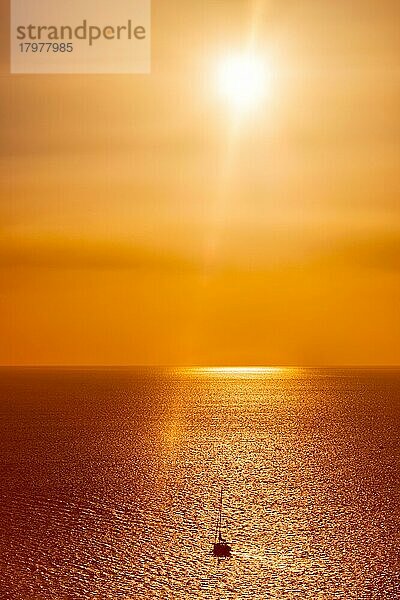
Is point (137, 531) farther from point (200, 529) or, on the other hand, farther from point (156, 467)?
point (156, 467)

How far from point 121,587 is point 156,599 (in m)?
2.98

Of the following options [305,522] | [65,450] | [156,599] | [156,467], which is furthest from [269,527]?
[65,450]

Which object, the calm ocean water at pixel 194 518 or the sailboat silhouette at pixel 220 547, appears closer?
the calm ocean water at pixel 194 518

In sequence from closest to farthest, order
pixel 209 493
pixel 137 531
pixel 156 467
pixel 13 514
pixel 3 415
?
1. pixel 137 531
2. pixel 13 514
3. pixel 209 493
4. pixel 156 467
5. pixel 3 415

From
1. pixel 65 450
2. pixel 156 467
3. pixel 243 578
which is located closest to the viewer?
pixel 243 578

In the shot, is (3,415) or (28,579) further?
(3,415)

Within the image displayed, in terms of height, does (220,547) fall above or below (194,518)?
below

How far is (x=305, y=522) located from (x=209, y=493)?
15652 mm

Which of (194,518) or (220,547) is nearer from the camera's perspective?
(220,547)

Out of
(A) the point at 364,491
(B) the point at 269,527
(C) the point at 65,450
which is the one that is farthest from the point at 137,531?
(C) the point at 65,450

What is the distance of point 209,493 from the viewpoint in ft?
275

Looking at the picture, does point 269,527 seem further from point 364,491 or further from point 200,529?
point 364,491

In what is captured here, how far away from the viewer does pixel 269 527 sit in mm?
67688

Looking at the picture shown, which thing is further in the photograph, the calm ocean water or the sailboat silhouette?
the sailboat silhouette
